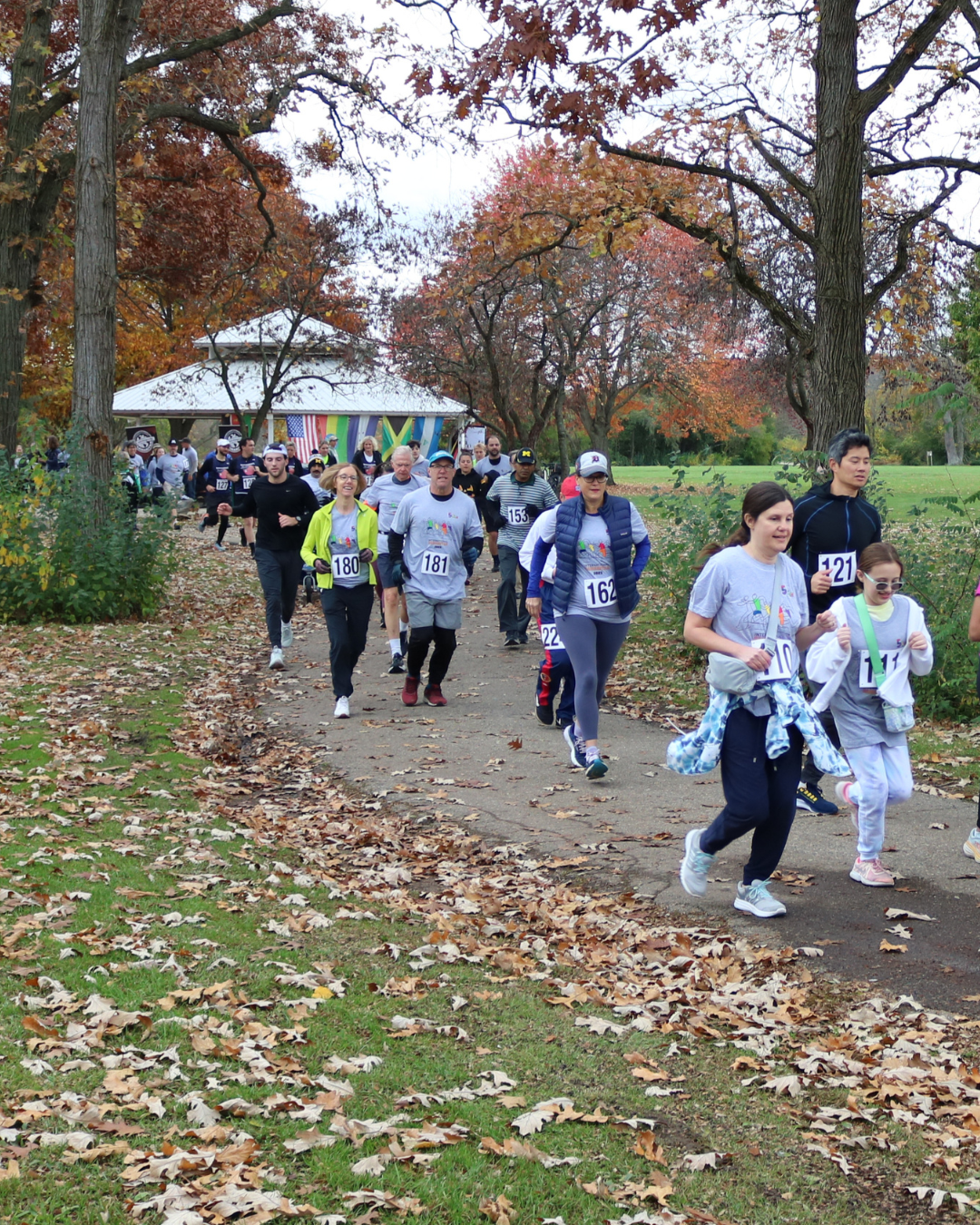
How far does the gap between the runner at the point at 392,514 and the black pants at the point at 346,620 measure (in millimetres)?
1396

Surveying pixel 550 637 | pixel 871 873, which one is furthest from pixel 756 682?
pixel 550 637

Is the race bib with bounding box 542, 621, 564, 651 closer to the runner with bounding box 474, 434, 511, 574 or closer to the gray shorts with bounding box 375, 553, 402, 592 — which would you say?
the gray shorts with bounding box 375, 553, 402, 592

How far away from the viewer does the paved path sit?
237 inches

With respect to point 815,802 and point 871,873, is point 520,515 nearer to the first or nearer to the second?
point 815,802

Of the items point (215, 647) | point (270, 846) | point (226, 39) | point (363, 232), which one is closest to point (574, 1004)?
point (270, 846)

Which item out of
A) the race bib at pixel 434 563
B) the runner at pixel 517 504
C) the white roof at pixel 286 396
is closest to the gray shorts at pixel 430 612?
the race bib at pixel 434 563

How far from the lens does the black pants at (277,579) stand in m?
13.9

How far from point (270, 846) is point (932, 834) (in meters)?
3.87

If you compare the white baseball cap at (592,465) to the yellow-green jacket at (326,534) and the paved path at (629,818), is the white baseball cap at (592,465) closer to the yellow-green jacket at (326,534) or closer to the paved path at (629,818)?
Result: the paved path at (629,818)

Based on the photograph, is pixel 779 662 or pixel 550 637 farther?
pixel 550 637

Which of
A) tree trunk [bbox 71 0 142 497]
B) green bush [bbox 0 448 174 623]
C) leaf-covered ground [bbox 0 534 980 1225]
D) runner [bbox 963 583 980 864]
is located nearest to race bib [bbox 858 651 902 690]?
runner [bbox 963 583 980 864]

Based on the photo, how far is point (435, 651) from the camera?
482 inches

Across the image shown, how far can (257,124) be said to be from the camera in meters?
21.3

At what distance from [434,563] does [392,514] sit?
2492mm
